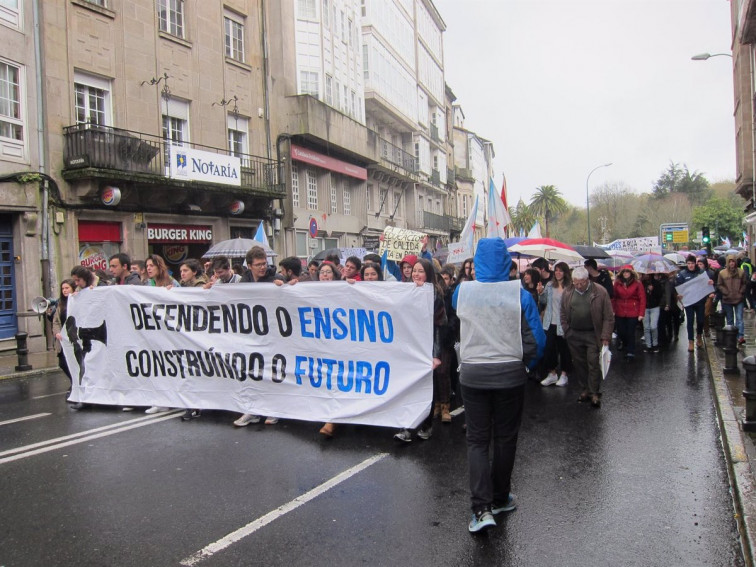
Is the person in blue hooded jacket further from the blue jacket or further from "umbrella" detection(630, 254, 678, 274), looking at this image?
"umbrella" detection(630, 254, 678, 274)

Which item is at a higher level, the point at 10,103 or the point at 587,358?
the point at 10,103

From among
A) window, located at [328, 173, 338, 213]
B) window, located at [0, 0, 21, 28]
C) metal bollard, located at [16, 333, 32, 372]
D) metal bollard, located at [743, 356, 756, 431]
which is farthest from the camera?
window, located at [328, 173, 338, 213]

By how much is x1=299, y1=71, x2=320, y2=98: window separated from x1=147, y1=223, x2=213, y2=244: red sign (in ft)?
27.7

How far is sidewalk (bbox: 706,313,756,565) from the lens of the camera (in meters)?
4.07

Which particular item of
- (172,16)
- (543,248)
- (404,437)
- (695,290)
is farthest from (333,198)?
(404,437)

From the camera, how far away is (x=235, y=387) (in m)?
6.96

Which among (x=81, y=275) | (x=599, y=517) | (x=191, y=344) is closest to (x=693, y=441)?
(x=599, y=517)

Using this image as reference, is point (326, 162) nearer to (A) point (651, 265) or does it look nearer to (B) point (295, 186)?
(B) point (295, 186)

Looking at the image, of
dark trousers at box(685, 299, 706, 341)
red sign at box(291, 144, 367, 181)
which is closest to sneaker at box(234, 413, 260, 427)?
dark trousers at box(685, 299, 706, 341)

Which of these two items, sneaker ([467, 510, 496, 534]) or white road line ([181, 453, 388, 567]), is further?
sneaker ([467, 510, 496, 534])

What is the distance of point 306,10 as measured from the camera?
26797 mm

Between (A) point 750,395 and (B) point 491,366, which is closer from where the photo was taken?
(B) point 491,366

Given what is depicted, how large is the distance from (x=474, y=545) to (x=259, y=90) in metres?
23.0

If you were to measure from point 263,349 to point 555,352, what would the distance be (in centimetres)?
464
